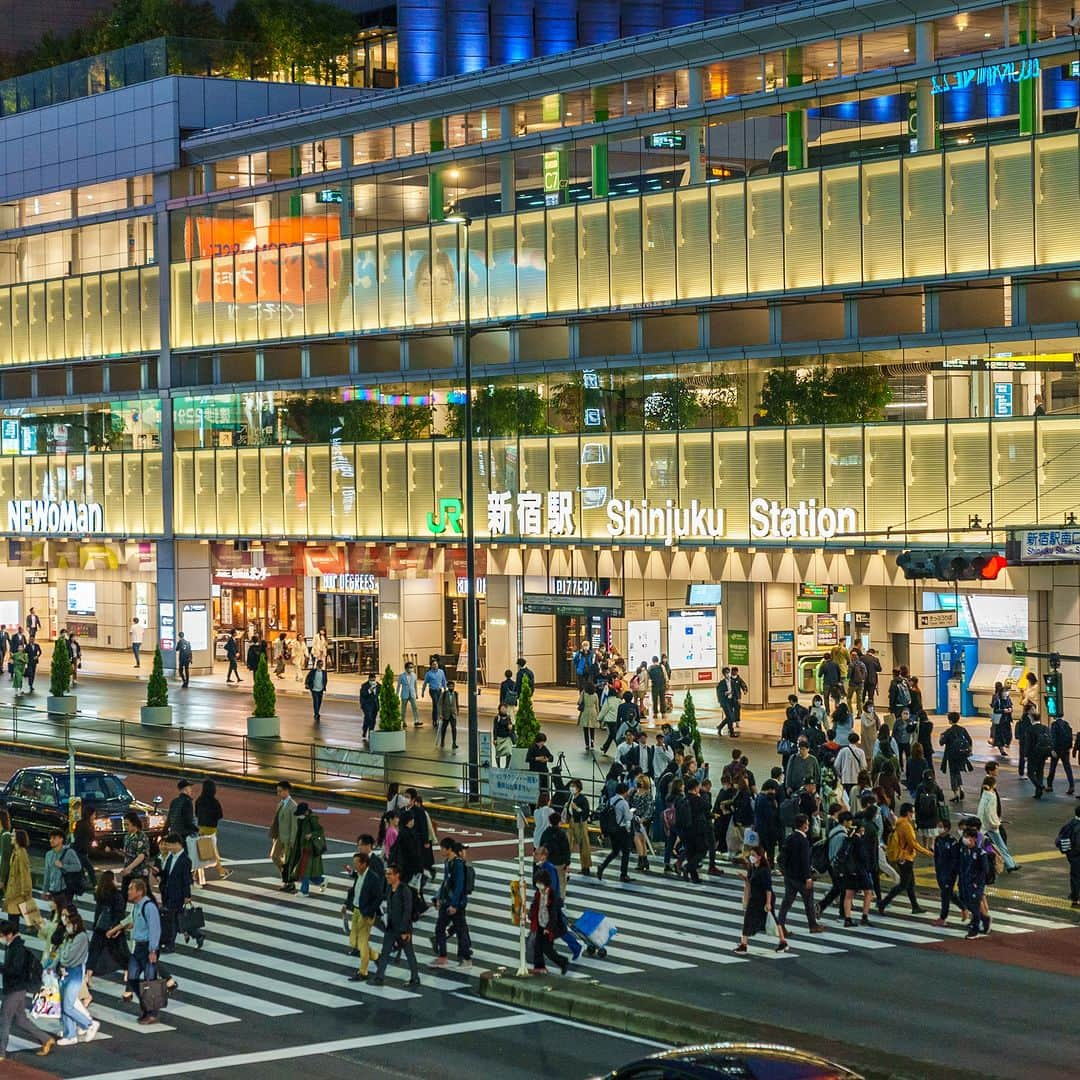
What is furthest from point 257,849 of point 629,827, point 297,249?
point 297,249

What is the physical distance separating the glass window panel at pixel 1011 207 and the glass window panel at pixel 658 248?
9.30 meters

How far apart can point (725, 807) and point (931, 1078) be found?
1276 cm

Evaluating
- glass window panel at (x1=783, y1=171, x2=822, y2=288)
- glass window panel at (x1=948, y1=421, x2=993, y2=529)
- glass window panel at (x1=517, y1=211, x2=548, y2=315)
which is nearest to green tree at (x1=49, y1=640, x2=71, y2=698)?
glass window panel at (x1=517, y1=211, x2=548, y2=315)

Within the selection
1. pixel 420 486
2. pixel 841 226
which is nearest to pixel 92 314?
pixel 420 486

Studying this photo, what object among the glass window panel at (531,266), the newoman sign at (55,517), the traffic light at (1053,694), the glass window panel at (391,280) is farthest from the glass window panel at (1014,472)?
the newoman sign at (55,517)

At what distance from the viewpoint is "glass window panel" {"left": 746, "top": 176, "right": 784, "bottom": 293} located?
46094mm

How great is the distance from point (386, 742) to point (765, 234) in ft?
50.7

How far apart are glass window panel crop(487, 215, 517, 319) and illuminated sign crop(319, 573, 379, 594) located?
10.5m

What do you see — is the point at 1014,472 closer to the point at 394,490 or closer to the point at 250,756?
the point at 250,756

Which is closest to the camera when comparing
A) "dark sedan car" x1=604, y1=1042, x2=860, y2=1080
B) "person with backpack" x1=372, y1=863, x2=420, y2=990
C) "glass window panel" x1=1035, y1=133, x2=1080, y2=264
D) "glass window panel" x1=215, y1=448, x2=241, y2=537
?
"dark sedan car" x1=604, y1=1042, x2=860, y2=1080

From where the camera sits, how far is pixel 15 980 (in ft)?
61.8

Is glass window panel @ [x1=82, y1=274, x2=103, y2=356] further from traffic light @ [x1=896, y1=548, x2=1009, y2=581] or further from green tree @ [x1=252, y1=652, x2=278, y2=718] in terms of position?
traffic light @ [x1=896, y1=548, x2=1009, y2=581]

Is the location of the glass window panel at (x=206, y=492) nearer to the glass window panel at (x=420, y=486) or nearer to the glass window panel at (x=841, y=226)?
the glass window panel at (x=420, y=486)

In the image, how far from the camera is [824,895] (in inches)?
1104
